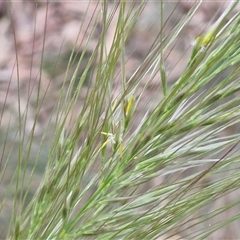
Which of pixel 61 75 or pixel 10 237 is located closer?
pixel 10 237

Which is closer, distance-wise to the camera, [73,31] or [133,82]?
[133,82]

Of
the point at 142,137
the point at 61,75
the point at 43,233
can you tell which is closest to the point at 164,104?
the point at 142,137

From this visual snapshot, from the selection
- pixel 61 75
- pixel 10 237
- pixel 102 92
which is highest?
pixel 61 75

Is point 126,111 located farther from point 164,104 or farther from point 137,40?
point 137,40

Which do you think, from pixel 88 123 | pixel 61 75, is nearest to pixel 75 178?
pixel 88 123

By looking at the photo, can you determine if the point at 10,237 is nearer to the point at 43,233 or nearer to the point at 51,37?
the point at 43,233

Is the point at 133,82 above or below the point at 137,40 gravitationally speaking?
below

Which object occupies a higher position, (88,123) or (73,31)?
(73,31)

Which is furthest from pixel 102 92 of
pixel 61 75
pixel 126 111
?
pixel 61 75
